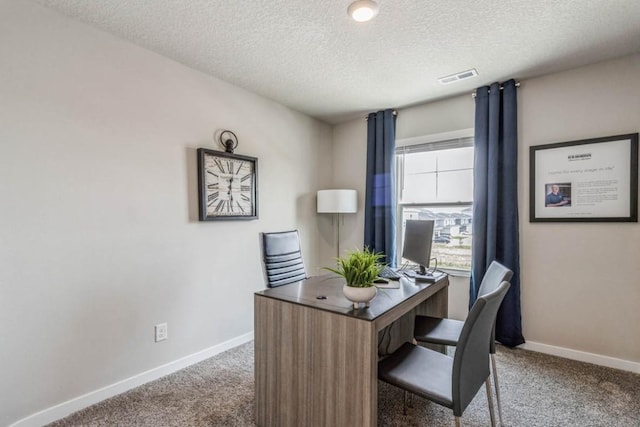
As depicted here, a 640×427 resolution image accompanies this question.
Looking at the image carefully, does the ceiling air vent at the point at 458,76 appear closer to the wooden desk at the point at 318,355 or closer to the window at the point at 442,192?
the window at the point at 442,192

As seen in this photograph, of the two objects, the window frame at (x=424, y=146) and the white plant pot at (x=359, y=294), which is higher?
the window frame at (x=424, y=146)

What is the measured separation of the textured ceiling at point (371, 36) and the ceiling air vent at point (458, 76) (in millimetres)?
55

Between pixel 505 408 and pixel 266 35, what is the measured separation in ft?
9.43

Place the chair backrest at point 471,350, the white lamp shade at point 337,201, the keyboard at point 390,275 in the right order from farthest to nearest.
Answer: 1. the white lamp shade at point 337,201
2. the keyboard at point 390,275
3. the chair backrest at point 471,350

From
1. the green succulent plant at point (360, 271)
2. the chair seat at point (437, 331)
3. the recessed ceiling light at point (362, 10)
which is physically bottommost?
the chair seat at point (437, 331)

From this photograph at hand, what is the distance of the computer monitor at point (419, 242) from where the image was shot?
233 centimetres

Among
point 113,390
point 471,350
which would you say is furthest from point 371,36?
point 113,390

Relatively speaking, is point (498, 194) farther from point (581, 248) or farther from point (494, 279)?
point (494, 279)

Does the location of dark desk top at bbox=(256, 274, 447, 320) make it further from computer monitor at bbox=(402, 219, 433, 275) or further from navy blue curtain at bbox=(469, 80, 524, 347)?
navy blue curtain at bbox=(469, 80, 524, 347)

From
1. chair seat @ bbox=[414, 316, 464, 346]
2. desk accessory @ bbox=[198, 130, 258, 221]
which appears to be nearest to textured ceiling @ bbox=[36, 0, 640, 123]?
desk accessory @ bbox=[198, 130, 258, 221]

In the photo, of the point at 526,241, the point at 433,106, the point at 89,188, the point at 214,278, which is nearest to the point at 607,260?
the point at 526,241

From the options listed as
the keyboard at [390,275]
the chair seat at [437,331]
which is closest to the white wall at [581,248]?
the chair seat at [437,331]

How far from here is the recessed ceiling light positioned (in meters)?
1.75

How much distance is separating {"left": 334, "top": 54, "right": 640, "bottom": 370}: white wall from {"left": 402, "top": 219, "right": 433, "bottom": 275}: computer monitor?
1086mm
